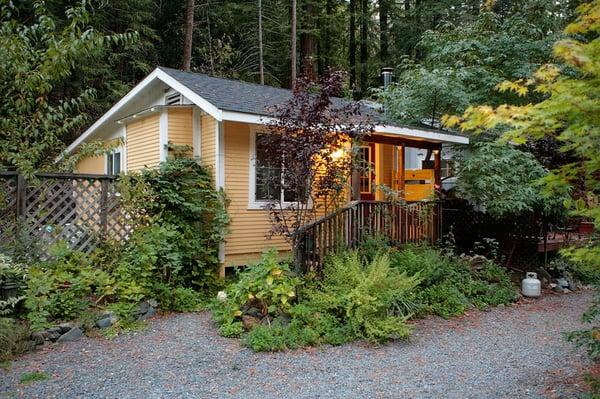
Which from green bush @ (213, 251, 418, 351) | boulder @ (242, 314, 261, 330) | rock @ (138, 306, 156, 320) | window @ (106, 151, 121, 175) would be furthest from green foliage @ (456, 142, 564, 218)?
window @ (106, 151, 121, 175)

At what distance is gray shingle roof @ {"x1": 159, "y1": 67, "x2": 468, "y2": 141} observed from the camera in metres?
7.60

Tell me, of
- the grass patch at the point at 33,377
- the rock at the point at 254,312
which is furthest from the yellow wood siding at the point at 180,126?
the grass patch at the point at 33,377

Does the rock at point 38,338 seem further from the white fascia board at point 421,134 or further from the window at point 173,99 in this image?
the white fascia board at point 421,134

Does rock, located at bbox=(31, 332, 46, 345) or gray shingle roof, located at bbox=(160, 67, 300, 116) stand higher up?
gray shingle roof, located at bbox=(160, 67, 300, 116)

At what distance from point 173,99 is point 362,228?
14.9 ft

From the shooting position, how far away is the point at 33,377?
4.11m

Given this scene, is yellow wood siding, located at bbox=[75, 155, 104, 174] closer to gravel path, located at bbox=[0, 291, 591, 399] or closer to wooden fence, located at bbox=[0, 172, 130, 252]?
wooden fence, located at bbox=[0, 172, 130, 252]

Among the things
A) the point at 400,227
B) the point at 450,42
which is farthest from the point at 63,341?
the point at 450,42

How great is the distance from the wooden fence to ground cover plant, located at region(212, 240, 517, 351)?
7.24 feet

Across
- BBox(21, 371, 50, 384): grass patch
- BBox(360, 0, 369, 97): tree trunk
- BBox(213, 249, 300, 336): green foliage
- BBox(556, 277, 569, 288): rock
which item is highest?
BBox(360, 0, 369, 97): tree trunk

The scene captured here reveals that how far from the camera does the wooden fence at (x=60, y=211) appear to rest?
6.20 m

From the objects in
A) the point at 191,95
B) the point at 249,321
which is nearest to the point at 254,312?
the point at 249,321

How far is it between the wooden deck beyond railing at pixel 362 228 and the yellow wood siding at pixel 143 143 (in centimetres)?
389

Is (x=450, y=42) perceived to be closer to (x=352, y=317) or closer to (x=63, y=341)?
(x=352, y=317)
